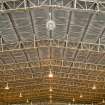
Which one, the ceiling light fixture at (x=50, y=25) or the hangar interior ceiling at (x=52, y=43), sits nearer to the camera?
the hangar interior ceiling at (x=52, y=43)

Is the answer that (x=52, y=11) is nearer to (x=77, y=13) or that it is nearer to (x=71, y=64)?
(x=77, y=13)

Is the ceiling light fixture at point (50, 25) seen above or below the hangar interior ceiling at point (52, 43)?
below

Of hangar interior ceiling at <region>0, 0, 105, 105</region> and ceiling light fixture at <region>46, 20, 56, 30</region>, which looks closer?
hangar interior ceiling at <region>0, 0, 105, 105</region>

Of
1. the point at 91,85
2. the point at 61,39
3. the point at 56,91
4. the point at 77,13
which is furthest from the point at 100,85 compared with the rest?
the point at 77,13

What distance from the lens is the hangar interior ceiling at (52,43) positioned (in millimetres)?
19000

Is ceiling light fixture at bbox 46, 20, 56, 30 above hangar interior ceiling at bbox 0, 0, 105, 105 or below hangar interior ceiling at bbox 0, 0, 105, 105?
below

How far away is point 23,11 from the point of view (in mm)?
19328

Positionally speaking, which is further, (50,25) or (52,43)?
(52,43)

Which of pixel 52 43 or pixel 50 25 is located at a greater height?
pixel 52 43

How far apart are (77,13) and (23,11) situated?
3.69 metres

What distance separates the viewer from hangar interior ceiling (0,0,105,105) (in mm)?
19000

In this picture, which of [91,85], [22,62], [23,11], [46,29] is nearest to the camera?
[23,11]

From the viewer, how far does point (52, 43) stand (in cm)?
2603

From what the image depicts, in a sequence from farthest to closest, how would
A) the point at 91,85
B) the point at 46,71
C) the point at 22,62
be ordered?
the point at 91,85, the point at 46,71, the point at 22,62
